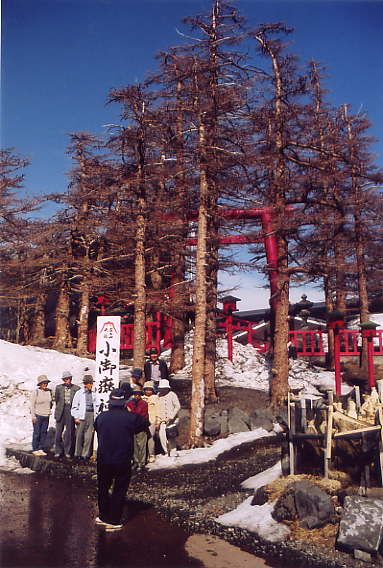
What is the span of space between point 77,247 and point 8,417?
12.2 m

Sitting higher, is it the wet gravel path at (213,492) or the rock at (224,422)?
the rock at (224,422)

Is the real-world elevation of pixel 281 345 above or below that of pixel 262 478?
above

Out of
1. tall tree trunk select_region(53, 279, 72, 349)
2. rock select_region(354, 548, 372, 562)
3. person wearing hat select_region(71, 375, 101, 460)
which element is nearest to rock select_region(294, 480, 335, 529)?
rock select_region(354, 548, 372, 562)

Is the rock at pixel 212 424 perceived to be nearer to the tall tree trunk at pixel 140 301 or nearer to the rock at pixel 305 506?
the tall tree trunk at pixel 140 301

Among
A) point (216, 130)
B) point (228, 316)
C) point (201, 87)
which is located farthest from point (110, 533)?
point (228, 316)

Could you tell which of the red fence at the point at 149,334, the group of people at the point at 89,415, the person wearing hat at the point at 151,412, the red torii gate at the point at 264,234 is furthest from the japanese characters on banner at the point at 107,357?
the red fence at the point at 149,334

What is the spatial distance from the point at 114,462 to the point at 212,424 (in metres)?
7.20

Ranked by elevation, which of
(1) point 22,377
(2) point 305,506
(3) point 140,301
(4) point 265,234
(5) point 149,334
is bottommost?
(2) point 305,506

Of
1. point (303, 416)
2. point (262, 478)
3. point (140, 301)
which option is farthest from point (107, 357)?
point (303, 416)

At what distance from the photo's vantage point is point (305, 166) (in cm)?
1727

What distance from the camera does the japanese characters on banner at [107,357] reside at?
1230 cm

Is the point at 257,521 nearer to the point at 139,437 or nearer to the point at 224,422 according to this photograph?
the point at 139,437

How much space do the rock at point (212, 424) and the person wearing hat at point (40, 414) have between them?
4.36 metres

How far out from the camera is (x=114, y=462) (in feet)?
22.6
